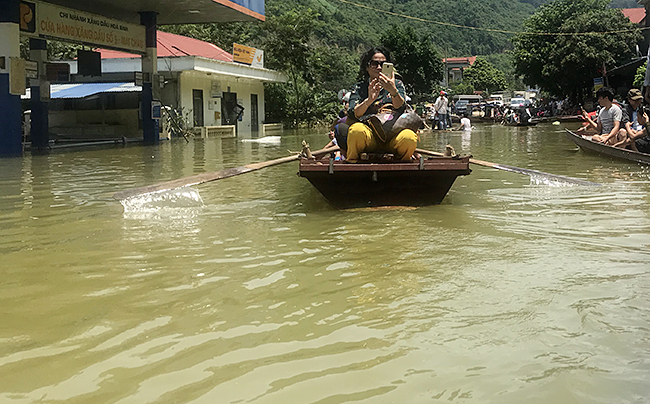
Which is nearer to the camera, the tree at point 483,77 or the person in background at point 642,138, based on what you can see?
the person in background at point 642,138

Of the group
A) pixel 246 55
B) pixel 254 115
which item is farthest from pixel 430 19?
pixel 246 55

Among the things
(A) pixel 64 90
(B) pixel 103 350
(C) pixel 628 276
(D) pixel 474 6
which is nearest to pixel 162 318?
(B) pixel 103 350

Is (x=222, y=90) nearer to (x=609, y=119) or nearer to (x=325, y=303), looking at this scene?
(x=609, y=119)

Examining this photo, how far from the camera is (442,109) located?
25.4m

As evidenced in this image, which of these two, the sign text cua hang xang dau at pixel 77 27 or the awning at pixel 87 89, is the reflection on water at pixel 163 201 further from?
the awning at pixel 87 89

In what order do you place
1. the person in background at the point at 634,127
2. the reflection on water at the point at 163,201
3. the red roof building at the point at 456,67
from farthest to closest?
1. the red roof building at the point at 456,67
2. the person in background at the point at 634,127
3. the reflection on water at the point at 163,201

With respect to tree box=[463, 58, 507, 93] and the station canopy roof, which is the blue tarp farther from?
tree box=[463, 58, 507, 93]

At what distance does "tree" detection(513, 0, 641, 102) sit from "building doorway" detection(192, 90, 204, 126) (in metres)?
20.8

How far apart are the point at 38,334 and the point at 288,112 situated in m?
34.3

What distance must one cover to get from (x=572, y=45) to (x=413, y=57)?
1601cm

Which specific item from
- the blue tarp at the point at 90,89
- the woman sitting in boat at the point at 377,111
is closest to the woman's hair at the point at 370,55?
the woman sitting in boat at the point at 377,111

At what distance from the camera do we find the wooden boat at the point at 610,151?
1009 centimetres

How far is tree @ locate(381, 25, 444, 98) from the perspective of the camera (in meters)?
52.9

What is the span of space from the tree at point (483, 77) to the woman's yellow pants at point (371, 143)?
83.0m
